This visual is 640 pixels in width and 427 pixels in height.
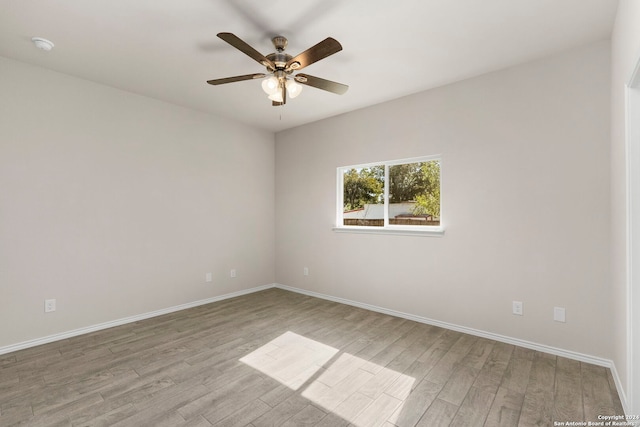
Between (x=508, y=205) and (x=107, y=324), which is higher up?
(x=508, y=205)

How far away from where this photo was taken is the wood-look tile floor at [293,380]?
1838mm

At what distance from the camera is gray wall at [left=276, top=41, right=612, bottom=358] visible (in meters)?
2.49

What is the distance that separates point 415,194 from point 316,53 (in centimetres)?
216

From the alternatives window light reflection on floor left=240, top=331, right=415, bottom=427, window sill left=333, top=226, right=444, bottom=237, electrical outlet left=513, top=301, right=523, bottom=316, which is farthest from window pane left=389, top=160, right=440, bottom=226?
window light reflection on floor left=240, top=331, right=415, bottom=427

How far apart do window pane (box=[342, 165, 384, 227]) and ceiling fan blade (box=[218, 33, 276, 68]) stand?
211 centimetres

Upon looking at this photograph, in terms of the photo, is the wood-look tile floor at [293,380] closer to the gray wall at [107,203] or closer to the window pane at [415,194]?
the gray wall at [107,203]

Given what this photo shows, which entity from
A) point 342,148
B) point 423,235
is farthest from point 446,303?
point 342,148

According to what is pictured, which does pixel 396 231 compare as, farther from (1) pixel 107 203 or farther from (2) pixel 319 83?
(1) pixel 107 203

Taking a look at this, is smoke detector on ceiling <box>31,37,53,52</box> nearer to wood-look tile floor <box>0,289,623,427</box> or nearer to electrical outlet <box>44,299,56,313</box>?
electrical outlet <box>44,299,56,313</box>

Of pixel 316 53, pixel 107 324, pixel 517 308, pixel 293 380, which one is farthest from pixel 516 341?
pixel 107 324

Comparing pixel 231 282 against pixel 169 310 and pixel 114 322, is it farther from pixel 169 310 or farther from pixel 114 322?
pixel 114 322

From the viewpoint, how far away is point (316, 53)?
201 centimetres

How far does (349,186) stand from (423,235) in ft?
4.29

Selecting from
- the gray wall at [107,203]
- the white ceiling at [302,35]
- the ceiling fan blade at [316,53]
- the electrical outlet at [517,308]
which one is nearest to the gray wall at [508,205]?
the electrical outlet at [517,308]
